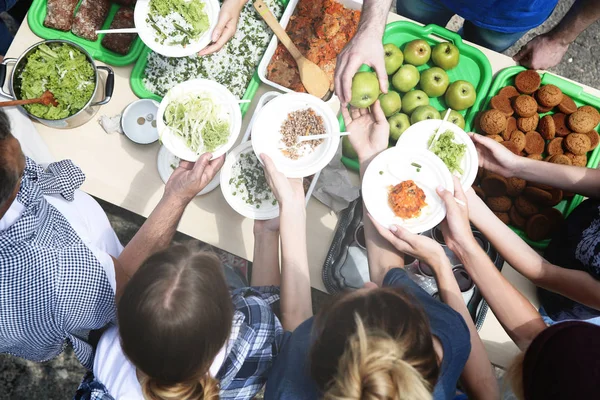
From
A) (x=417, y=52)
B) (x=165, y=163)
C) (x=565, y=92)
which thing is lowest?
(x=165, y=163)

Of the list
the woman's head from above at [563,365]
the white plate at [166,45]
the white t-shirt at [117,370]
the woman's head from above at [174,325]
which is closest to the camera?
the woman's head from above at [563,365]

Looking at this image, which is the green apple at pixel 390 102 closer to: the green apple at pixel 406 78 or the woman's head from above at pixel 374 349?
the green apple at pixel 406 78

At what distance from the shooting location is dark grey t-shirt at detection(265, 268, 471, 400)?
1.47 meters

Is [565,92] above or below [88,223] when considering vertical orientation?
above

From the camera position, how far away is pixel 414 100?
2141mm

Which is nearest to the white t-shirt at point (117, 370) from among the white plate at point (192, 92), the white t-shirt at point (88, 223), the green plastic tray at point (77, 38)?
the white t-shirt at point (88, 223)

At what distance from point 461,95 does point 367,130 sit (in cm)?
55

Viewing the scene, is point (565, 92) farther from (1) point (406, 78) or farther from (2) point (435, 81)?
(1) point (406, 78)

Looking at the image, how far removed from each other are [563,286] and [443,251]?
58cm

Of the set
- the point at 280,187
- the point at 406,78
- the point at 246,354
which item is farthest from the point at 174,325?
the point at 406,78

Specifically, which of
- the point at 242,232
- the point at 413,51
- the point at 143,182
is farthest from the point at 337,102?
the point at 143,182

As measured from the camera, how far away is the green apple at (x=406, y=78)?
2158 mm

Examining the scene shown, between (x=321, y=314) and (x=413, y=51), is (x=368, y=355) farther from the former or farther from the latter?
(x=413, y=51)

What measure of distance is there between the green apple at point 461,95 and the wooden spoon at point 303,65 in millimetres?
674
